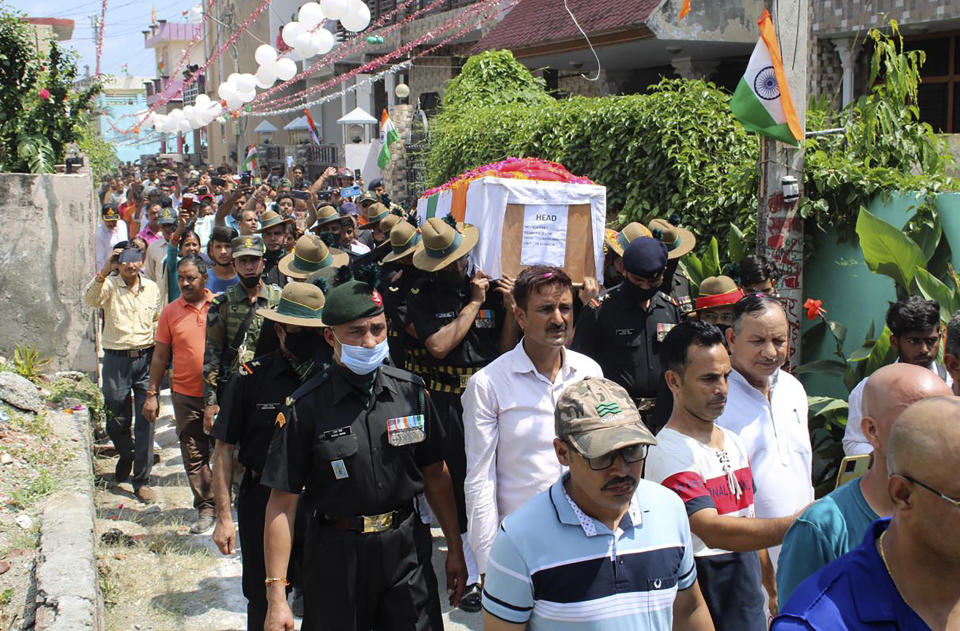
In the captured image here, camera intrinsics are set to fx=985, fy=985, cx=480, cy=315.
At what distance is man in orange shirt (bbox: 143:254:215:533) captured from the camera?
23.1ft

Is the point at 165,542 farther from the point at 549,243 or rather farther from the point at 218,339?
the point at 549,243

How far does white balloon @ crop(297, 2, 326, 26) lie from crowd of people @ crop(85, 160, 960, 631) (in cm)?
920

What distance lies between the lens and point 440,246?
5.60m

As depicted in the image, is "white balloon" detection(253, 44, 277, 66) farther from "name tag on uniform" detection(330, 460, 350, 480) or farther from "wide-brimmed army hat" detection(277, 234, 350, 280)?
"name tag on uniform" detection(330, 460, 350, 480)

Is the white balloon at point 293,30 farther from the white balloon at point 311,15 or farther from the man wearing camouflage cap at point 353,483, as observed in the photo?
the man wearing camouflage cap at point 353,483

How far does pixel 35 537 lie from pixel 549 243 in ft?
11.2

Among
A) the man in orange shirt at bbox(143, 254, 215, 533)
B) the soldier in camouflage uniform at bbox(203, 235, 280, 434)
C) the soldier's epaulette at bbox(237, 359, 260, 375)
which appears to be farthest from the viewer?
the man in orange shirt at bbox(143, 254, 215, 533)

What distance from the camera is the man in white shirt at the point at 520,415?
156 inches

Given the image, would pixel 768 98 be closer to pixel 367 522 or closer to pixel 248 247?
pixel 248 247

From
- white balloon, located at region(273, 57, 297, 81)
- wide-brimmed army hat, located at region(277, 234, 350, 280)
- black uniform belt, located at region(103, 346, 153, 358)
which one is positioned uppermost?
white balloon, located at region(273, 57, 297, 81)

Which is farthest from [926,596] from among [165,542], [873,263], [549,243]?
[165,542]

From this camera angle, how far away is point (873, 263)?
635 cm

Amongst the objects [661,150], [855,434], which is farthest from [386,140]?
[855,434]

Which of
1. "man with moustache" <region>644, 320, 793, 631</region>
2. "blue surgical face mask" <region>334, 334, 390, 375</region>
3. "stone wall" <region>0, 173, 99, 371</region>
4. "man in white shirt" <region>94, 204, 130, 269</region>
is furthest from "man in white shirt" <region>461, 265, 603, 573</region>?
"man in white shirt" <region>94, 204, 130, 269</region>
